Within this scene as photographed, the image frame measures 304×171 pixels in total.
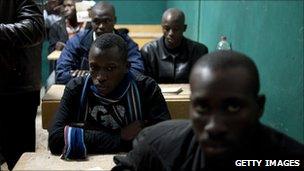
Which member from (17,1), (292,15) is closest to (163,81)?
(292,15)

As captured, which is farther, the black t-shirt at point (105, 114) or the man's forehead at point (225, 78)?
the black t-shirt at point (105, 114)

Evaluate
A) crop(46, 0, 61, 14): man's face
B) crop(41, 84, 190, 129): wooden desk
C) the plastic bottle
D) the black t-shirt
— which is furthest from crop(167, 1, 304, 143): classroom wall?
crop(46, 0, 61, 14): man's face

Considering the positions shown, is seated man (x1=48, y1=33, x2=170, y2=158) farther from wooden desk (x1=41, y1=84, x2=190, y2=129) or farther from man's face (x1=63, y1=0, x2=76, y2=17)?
man's face (x1=63, y1=0, x2=76, y2=17)

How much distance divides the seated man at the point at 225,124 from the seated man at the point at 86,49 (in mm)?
2568

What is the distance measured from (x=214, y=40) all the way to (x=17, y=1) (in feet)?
10.8

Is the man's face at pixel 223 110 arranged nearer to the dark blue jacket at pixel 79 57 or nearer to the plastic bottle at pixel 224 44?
the dark blue jacket at pixel 79 57

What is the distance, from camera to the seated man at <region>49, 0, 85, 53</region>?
6624 mm

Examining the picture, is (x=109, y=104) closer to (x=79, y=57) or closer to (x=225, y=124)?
(x=225, y=124)

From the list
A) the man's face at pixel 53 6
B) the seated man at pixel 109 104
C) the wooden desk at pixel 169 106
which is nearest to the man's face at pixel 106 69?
the seated man at pixel 109 104

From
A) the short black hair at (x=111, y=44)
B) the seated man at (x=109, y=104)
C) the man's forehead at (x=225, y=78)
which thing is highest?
the man's forehead at (x=225, y=78)

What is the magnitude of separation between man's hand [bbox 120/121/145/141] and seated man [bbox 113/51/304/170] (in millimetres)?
902

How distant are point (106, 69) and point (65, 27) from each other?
4473 mm

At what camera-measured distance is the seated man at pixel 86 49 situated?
409 cm

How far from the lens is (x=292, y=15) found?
121 inches
